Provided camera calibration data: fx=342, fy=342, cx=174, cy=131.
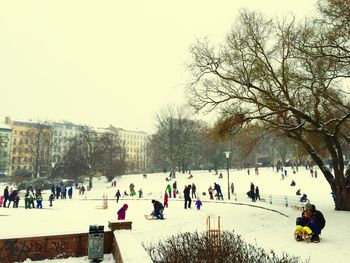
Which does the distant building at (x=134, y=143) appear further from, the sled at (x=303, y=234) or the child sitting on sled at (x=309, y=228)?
the sled at (x=303, y=234)

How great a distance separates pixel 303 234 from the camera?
38.7 ft

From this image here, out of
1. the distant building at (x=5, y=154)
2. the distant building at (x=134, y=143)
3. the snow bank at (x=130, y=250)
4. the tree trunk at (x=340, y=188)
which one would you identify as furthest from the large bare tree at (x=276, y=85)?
the distant building at (x=134, y=143)

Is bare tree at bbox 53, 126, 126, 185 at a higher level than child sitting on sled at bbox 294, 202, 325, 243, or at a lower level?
higher

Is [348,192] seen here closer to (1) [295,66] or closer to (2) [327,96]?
(2) [327,96]

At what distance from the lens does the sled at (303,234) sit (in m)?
11.6

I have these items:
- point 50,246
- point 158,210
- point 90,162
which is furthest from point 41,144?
point 50,246

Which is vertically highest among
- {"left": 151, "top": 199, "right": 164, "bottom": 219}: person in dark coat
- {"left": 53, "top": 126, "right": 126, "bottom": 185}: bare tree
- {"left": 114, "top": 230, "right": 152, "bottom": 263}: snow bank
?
{"left": 53, "top": 126, "right": 126, "bottom": 185}: bare tree

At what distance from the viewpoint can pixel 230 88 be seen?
19.7 metres

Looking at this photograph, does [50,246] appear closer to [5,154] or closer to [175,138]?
[175,138]

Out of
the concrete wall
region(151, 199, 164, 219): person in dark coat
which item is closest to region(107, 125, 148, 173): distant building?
region(151, 199, 164, 219): person in dark coat

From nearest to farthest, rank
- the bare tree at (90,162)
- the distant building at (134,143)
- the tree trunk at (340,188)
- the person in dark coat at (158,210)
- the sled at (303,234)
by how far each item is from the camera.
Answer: the sled at (303,234) → the tree trunk at (340,188) → the person in dark coat at (158,210) → the bare tree at (90,162) → the distant building at (134,143)

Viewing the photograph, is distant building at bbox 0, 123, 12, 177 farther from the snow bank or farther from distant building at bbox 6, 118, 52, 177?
the snow bank

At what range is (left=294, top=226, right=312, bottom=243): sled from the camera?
38.0ft

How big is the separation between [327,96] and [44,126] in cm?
7875
